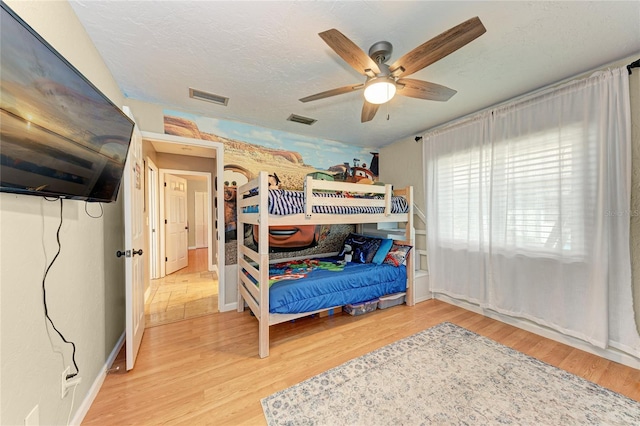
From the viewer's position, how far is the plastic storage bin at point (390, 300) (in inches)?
116

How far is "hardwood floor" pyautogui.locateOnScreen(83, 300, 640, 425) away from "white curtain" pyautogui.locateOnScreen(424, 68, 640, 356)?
0.31 meters

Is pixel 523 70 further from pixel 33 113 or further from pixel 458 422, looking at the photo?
pixel 33 113

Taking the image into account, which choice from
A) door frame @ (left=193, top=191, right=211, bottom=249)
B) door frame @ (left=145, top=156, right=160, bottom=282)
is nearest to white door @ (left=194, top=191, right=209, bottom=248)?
door frame @ (left=193, top=191, right=211, bottom=249)

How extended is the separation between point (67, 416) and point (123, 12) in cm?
236

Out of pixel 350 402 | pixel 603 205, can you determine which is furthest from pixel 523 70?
pixel 350 402

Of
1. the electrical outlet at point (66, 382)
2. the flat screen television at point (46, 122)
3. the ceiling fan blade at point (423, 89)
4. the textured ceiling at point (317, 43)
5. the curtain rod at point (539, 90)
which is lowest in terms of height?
the electrical outlet at point (66, 382)

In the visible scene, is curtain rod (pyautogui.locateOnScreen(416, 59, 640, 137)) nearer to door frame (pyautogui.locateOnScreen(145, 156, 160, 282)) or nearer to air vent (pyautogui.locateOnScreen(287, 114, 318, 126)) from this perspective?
air vent (pyautogui.locateOnScreen(287, 114, 318, 126))

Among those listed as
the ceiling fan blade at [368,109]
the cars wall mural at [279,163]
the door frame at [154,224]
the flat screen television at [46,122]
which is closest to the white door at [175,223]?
the door frame at [154,224]

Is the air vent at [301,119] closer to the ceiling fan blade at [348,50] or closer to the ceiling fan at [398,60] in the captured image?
the ceiling fan at [398,60]

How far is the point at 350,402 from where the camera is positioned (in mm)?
1529

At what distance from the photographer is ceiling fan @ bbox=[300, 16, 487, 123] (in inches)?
48.4

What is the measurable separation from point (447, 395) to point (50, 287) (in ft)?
8.04

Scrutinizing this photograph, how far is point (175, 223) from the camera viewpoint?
16.1 feet

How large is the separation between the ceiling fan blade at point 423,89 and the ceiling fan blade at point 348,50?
26cm
